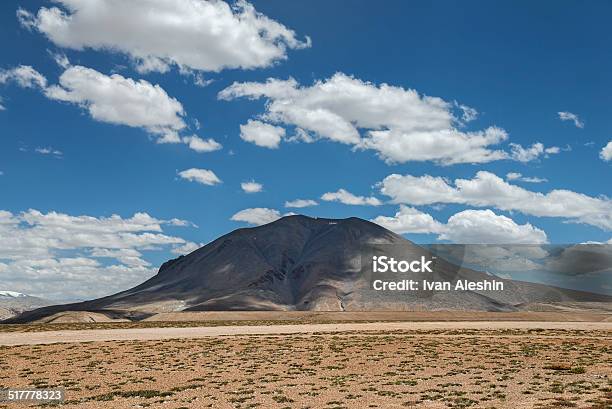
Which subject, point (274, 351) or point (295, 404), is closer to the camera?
point (295, 404)

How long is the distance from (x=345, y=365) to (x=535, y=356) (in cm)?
1599

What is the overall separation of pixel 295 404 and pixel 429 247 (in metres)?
162

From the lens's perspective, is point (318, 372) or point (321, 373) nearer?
point (321, 373)

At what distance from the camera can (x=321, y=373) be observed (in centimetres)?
3834

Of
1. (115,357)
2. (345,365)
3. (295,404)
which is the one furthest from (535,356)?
(115,357)

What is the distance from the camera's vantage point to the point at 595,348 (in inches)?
2061

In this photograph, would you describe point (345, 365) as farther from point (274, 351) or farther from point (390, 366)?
point (274, 351)

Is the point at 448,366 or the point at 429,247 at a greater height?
the point at 429,247

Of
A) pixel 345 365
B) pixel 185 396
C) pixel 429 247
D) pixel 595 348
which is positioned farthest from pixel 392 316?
pixel 185 396

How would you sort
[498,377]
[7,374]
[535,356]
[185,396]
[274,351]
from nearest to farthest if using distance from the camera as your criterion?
[185,396] < [498,377] < [7,374] < [535,356] < [274,351]

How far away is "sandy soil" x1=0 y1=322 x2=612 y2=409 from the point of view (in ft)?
94.1

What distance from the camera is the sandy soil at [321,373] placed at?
28.7m

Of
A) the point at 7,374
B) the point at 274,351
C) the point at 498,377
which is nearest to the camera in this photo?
the point at 498,377

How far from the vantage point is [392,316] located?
185 m
